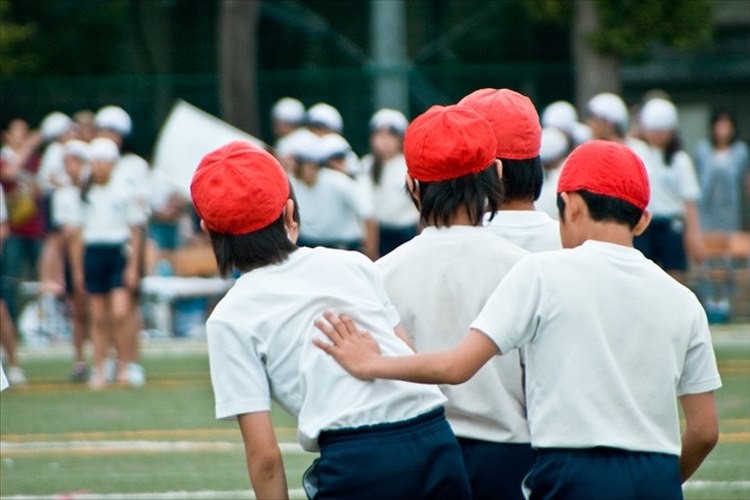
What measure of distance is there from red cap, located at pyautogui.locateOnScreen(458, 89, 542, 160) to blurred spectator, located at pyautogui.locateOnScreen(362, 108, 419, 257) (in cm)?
897

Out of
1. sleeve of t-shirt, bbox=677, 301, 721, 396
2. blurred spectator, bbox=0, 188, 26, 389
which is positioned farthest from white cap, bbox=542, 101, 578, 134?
sleeve of t-shirt, bbox=677, 301, 721, 396

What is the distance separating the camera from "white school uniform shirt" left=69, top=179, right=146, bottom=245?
43.8 feet

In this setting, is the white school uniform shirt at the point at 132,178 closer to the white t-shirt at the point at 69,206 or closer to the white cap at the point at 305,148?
the white t-shirt at the point at 69,206

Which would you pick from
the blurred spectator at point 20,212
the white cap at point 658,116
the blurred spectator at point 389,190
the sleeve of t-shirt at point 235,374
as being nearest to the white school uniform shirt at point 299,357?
the sleeve of t-shirt at point 235,374

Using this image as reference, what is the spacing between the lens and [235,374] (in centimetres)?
427

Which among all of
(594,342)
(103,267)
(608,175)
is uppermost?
(608,175)

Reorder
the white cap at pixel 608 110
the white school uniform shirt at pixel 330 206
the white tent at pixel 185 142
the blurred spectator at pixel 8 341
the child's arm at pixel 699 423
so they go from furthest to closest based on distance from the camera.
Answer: the white tent at pixel 185 142 → the white school uniform shirt at pixel 330 206 → the blurred spectator at pixel 8 341 → the white cap at pixel 608 110 → the child's arm at pixel 699 423

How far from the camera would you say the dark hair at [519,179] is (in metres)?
5.07

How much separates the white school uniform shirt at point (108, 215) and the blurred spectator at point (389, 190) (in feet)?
7.25

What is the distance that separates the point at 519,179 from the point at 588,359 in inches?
38.2

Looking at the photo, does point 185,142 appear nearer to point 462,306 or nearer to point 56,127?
point 56,127

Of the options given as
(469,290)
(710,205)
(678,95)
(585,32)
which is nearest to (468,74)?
(585,32)

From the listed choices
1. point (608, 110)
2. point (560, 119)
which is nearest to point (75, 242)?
point (560, 119)

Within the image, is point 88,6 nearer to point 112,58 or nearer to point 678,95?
point 112,58
